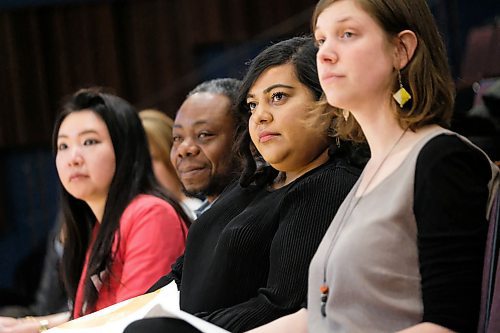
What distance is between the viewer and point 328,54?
149 cm

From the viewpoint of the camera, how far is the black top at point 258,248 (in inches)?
65.6

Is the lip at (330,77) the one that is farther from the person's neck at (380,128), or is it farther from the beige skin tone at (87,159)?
the beige skin tone at (87,159)

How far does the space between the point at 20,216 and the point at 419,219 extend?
5.62m

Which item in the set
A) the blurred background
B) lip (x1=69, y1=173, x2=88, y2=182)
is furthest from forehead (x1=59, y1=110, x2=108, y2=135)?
the blurred background

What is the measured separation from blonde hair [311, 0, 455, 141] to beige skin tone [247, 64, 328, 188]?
38 centimetres

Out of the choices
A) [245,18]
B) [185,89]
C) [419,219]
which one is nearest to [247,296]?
[419,219]

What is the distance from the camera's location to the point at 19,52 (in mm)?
6742

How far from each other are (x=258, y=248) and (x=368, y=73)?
496mm

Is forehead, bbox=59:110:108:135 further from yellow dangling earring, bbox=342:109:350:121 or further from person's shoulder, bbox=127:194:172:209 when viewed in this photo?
yellow dangling earring, bbox=342:109:350:121

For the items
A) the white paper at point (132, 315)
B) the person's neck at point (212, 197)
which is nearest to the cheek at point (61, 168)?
the person's neck at point (212, 197)

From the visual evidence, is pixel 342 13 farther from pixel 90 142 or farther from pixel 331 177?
pixel 90 142

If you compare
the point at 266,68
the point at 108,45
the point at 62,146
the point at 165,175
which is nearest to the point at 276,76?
Answer: the point at 266,68

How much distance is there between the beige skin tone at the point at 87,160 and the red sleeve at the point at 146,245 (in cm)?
16

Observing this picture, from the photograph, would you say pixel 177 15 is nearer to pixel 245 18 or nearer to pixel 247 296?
pixel 245 18
